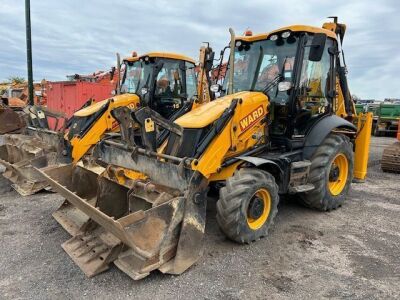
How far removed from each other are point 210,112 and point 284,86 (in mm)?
1104

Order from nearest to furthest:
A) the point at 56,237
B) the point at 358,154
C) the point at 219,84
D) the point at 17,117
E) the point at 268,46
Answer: the point at 56,237, the point at 268,46, the point at 219,84, the point at 358,154, the point at 17,117

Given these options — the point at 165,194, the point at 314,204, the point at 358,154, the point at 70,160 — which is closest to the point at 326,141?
the point at 314,204

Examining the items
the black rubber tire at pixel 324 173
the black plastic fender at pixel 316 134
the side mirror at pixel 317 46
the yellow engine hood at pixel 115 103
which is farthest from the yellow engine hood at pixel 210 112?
the yellow engine hood at pixel 115 103

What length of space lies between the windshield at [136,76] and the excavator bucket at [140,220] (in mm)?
4079

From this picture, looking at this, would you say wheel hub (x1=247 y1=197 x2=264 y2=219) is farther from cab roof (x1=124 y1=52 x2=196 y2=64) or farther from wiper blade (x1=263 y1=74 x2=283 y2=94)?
cab roof (x1=124 y1=52 x2=196 y2=64)

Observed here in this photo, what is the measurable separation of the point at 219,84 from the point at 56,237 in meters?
3.30

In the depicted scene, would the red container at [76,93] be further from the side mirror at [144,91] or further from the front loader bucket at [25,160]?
the front loader bucket at [25,160]

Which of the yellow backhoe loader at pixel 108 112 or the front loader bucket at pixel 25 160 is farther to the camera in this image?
the yellow backhoe loader at pixel 108 112

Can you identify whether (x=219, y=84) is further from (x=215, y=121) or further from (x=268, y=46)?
(x=215, y=121)

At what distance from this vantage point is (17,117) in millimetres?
9680

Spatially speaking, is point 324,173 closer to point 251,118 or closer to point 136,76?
point 251,118

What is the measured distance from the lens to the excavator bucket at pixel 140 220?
369cm

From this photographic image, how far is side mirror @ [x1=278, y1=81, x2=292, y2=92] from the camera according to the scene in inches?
204

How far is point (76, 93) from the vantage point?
14203 mm
